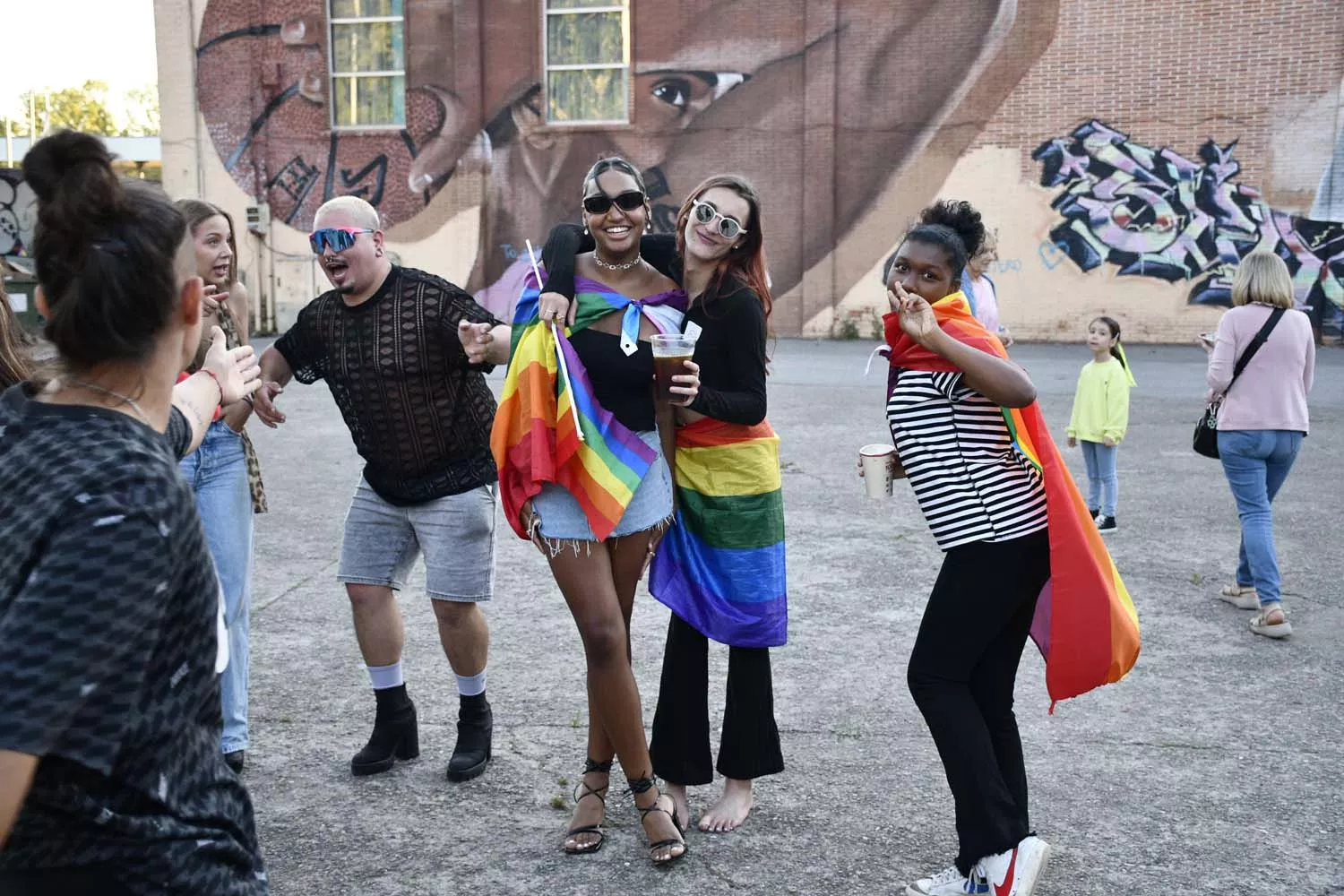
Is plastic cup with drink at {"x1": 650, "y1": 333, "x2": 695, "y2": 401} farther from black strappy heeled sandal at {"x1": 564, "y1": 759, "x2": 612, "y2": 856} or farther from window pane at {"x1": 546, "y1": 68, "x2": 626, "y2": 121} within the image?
window pane at {"x1": 546, "y1": 68, "x2": 626, "y2": 121}

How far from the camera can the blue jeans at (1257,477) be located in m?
5.79

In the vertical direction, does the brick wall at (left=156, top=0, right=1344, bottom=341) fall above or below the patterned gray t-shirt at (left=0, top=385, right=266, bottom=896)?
above

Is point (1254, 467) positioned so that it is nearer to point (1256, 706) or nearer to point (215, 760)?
point (1256, 706)

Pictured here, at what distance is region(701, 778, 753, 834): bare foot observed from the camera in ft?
12.5

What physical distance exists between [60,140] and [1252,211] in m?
22.1

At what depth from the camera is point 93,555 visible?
4.94ft

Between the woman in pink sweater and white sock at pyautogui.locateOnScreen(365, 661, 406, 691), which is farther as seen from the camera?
the woman in pink sweater

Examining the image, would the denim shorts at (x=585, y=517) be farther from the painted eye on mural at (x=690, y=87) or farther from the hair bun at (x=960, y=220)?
the painted eye on mural at (x=690, y=87)

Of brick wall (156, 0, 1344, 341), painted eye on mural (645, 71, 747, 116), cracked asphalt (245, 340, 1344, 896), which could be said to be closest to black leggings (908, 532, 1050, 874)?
cracked asphalt (245, 340, 1344, 896)

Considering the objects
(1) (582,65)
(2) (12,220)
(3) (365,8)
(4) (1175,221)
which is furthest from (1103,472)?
(3) (365,8)

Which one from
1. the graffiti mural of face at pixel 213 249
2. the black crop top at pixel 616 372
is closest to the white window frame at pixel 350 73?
the graffiti mural of face at pixel 213 249

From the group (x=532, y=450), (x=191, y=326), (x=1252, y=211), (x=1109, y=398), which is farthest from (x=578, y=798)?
(x=1252, y=211)

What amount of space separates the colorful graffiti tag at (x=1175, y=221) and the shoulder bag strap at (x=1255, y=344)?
16.0m

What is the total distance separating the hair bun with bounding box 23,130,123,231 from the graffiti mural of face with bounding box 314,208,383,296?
2.30 meters
